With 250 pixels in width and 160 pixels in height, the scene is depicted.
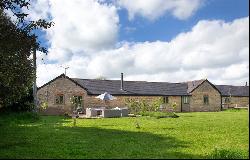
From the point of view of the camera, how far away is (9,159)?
12.8 m

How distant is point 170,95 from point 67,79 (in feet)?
55.6

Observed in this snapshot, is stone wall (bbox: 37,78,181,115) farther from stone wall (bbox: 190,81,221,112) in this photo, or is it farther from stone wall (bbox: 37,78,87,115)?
stone wall (bbox: 190,81,221,112)

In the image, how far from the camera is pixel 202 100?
2566 inches

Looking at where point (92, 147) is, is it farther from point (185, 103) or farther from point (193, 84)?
point (193, 84)

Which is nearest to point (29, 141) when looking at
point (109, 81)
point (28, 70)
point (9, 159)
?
point (9, 159)

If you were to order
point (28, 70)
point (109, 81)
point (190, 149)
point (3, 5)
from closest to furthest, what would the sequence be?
point (190, 149) → point (3, 5) → point (28, 70) → point (109, 81)

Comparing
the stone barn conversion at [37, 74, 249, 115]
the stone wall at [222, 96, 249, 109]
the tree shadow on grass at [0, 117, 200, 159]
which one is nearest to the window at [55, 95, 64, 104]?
the stone barn conversion at [37, 74, 249, 115]

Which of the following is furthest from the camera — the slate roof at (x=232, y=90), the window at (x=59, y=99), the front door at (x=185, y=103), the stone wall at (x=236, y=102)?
the slate roof at (x=232, y=90)

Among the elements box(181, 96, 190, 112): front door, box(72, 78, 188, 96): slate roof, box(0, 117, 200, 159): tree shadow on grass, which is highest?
box(72, 78, 188, 96): slate roof

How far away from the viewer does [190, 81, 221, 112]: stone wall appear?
2537 inches

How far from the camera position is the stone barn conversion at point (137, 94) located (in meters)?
52.7

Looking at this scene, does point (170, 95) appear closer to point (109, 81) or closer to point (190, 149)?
point (109, 81)

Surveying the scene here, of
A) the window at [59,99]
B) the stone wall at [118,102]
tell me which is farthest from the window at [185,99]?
the window at [59,99]

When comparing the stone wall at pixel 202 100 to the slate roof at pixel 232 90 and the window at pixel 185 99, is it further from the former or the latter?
the slate roof at pixel 232 90
